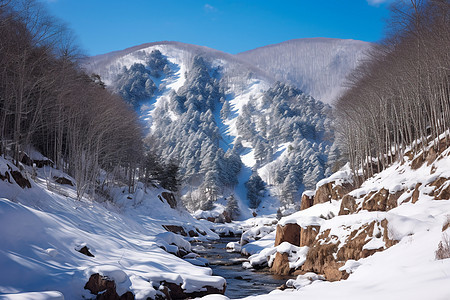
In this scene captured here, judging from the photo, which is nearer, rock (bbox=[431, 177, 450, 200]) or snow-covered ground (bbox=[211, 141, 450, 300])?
snow-covered ground (bbox=[211, 141, 450, 300])

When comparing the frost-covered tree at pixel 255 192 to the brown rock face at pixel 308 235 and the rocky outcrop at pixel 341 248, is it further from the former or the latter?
the rocky outcrop at pixel 341 248

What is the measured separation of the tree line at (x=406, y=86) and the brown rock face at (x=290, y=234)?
7.66 m

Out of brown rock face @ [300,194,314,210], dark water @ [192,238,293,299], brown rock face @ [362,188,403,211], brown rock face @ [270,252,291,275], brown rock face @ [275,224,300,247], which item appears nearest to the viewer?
dark water @ [192,238,293,299]

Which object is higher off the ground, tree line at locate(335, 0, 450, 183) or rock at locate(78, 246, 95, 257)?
tree line at locate(335, 0, 450, 183)

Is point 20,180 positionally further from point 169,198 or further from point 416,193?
point 169,198

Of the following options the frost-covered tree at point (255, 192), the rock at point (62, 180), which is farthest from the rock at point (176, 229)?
the frost-covered tree at point (255, 192)

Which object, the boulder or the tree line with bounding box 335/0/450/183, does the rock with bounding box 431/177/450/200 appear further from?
the boulder

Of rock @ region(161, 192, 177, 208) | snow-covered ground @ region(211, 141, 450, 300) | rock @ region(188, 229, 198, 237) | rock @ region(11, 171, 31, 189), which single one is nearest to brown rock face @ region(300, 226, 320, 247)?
snow-covered ground @ region(211, 141, 450, 300)

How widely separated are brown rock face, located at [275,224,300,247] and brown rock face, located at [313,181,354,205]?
5315 millimetres

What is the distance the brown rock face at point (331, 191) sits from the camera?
2350cm

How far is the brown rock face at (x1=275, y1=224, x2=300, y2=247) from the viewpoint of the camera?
64.2 feet

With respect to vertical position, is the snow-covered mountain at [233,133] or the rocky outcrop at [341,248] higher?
the snow-covered mountain at [233,133]

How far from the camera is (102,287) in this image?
314 inches

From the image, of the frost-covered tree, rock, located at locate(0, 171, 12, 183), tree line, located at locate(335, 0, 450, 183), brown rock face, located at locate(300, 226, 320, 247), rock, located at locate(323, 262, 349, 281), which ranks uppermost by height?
tree line, located at locate(335, 0, 450, 183)
